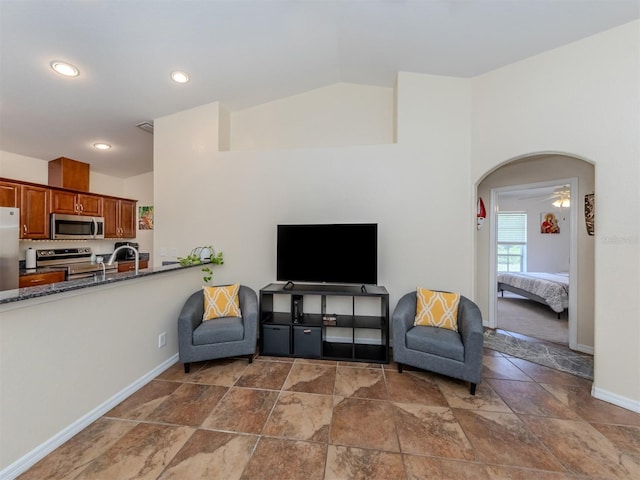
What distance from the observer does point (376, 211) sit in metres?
3.10

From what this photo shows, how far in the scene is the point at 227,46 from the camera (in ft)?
8.29

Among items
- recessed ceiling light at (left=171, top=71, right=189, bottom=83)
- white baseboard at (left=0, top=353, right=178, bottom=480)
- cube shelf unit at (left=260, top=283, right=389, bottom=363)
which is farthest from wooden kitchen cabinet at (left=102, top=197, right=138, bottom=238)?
cube shelf unit at (left=260, top=283, right=389, bottom=363)

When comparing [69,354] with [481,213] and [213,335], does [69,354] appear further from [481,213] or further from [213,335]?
[481,213]

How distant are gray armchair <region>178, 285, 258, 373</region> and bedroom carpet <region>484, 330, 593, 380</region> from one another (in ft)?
9.51

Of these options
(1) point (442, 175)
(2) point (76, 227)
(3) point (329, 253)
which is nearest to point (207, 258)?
(3) point (329, 253)

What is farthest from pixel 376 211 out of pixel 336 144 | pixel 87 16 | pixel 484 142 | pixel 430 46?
pixel 87 16

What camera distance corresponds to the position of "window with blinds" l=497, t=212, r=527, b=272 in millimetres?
6625

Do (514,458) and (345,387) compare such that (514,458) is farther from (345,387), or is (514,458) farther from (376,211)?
(376,211)

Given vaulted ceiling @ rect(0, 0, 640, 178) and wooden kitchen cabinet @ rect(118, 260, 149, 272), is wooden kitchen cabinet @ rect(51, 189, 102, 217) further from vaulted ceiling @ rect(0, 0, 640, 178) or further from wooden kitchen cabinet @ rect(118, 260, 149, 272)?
wooden kitchen cabinet @ rect(118, 260, 149, 272)

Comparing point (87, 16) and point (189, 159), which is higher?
point (87, 16)

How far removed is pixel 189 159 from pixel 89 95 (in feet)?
3.67

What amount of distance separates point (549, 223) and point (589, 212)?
4332 mm

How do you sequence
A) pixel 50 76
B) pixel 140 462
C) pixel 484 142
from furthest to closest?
1. pixel 484 142
2. pixel 50 76
3. pixel 140 462

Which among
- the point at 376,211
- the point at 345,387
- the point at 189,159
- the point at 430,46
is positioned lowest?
the point at 345,387
